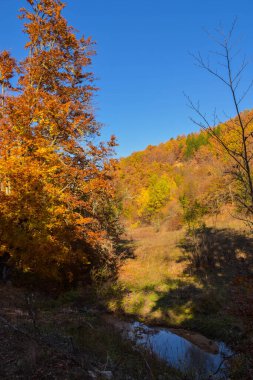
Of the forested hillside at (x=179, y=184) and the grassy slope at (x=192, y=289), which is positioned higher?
the forested hillside at (x=179, y=184)

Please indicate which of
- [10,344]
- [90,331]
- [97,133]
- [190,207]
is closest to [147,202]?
[190,207]

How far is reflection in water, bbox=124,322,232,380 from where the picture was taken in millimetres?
8328

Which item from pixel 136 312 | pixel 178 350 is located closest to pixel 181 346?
pixel 178 350

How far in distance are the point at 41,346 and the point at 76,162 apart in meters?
11.5

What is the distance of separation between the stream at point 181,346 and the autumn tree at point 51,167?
424cm

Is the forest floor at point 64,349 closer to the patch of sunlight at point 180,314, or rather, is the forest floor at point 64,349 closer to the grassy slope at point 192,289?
the grassy slope at point 192,289

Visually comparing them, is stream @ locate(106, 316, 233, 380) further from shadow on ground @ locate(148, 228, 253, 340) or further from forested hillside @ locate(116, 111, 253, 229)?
forested hillside @ locate(116, 111, 253, 229)

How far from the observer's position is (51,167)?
44.3 ft

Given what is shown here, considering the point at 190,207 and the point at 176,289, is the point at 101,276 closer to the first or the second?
the point at 176,289

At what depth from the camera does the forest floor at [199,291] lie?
8.28 meters

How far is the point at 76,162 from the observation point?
16219mm

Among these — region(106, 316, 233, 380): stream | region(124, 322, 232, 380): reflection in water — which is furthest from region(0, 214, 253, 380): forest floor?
region(124, 322, 232, 380): reflection in water

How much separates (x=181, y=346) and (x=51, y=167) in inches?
345

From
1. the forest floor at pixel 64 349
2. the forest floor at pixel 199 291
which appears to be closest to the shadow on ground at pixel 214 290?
the forest floor at pixel 199 291
